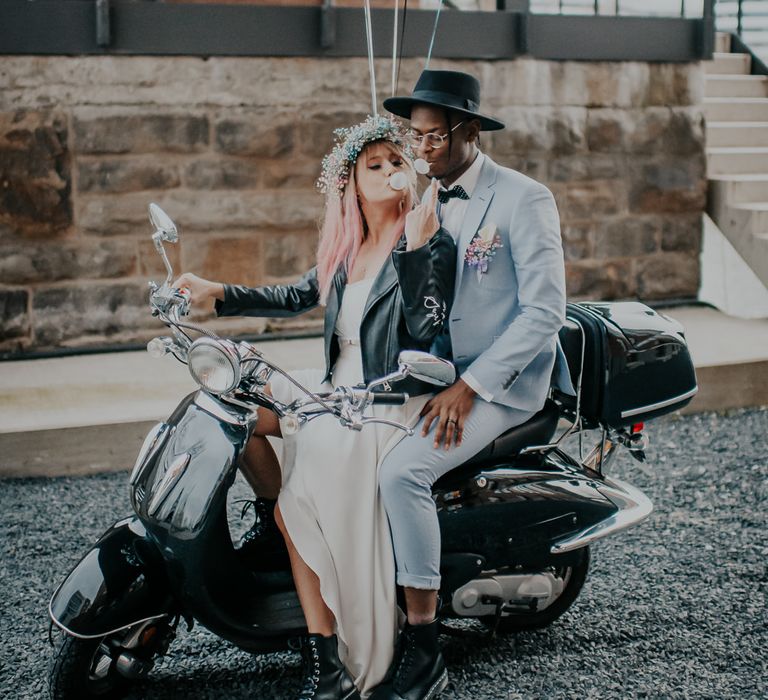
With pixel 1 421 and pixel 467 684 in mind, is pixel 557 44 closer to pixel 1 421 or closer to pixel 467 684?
pixel 1 421

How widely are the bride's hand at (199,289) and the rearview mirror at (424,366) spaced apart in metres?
0.77

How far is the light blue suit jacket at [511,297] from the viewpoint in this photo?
2506 millimetres

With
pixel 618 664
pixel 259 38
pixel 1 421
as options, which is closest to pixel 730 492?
pixel 618 664

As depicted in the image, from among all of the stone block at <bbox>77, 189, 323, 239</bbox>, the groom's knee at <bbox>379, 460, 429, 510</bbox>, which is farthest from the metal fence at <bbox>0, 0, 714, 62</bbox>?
the groom's knee at <bbox>379, 460, 429, 510</bbox>

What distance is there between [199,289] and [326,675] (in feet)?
3.50

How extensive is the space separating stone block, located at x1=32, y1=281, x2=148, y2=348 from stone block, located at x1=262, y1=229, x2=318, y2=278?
73 centimetres

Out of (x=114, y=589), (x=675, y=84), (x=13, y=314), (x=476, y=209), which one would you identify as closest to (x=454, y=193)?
(x=476, y=209)

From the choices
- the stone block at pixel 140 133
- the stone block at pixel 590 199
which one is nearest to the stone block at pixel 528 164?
the stone block at pixel 590 199

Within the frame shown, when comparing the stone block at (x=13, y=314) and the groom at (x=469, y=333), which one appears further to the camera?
the stone block at (x=13, y=314)

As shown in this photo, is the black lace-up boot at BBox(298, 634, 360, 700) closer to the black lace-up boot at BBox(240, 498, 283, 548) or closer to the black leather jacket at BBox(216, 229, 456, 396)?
the black lace-up boot at BBox(240, 498, 283, 548)

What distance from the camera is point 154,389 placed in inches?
191

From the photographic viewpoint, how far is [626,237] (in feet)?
21.5

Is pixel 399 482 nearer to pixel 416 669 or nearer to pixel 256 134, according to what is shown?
pixel 416 669

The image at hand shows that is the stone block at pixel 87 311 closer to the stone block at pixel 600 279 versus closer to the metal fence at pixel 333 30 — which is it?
the metal fence at pixel 333 30
